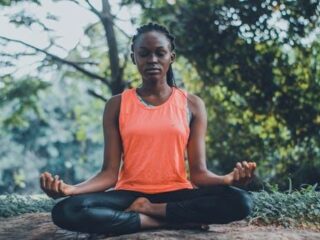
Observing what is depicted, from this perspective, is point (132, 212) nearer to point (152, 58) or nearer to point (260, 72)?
point (152, 58)

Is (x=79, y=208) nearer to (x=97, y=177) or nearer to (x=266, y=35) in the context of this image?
(x=97, y=177)

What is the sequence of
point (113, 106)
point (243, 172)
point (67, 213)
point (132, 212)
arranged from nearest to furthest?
point (243, 172)
point (67, 213)
point (132, 212)
point (113, 106)

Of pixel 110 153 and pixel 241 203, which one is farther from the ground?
pixel 110 153

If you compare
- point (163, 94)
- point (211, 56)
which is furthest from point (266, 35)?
point (163, 94)

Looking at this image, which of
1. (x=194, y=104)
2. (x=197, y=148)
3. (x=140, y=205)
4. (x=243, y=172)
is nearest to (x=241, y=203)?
(x=243, y=172)

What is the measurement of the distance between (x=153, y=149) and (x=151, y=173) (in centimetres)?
15

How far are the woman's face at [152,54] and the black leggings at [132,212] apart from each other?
804 mm

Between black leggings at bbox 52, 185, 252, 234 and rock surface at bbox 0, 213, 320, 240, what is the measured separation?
88 millimetres

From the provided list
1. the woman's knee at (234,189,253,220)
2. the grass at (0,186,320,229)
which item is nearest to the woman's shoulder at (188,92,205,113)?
the woman's knee at (234,189,253,220)

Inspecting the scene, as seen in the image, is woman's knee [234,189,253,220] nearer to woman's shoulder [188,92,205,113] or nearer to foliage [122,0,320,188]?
woman's shoulder [188,92,205,113]

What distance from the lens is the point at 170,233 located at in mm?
3227

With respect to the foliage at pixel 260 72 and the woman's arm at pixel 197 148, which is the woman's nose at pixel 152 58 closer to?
the woman's arm at pixel 197 148

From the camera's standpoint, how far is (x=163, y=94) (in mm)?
3598

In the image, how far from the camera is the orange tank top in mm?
3344
